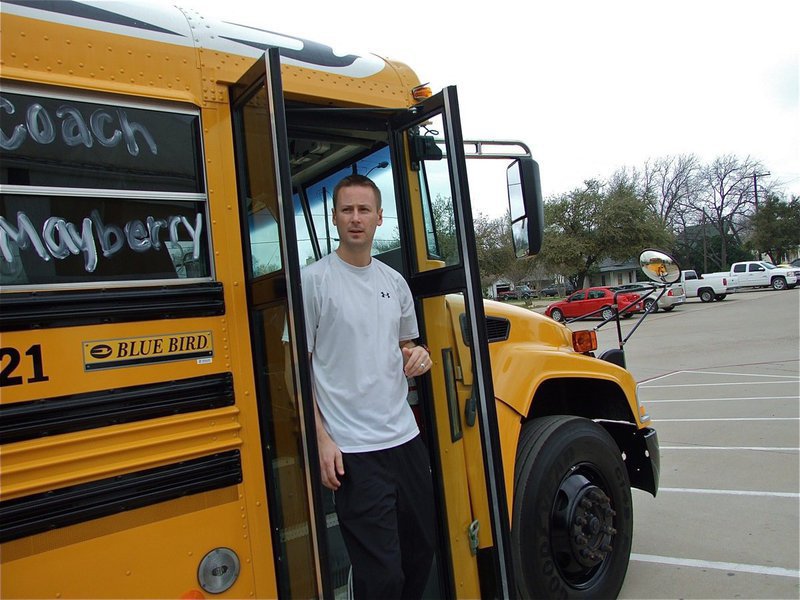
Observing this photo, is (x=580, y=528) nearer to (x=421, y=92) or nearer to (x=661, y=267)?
(x=661, y=267)

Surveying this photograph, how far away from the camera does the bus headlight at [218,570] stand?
1901mm

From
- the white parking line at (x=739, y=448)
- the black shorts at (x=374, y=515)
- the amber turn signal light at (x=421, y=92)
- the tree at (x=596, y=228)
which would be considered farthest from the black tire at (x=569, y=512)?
the tree at (x=596, y=228)

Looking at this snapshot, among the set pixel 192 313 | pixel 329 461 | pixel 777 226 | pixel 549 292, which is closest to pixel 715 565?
pixel 329 461

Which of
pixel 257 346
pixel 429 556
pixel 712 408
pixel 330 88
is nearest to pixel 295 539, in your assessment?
pixel 429 556

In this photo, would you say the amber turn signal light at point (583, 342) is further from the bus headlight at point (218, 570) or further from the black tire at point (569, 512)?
the bus headlight at point (218, 570)

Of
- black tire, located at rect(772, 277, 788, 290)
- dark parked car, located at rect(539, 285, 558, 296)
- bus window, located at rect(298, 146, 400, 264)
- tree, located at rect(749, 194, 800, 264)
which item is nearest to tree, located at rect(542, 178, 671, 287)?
black tire, located at rect(772, 277, 788, 290)

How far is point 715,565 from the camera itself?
11.0ft

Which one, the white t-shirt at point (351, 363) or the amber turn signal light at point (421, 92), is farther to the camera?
the amber turn signal light at point (421, 92)

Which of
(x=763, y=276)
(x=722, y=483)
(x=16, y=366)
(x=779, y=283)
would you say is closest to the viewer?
(x=16, y=366)

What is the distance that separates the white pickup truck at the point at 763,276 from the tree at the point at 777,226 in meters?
13.9

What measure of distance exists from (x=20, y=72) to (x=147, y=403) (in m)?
1.10

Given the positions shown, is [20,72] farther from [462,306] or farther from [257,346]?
[462,306]

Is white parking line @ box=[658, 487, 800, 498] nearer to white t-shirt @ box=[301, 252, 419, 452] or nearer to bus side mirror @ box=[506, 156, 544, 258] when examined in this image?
bus side mirror @ box=[506, 156, 544, 258]

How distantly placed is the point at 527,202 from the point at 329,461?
159cm
